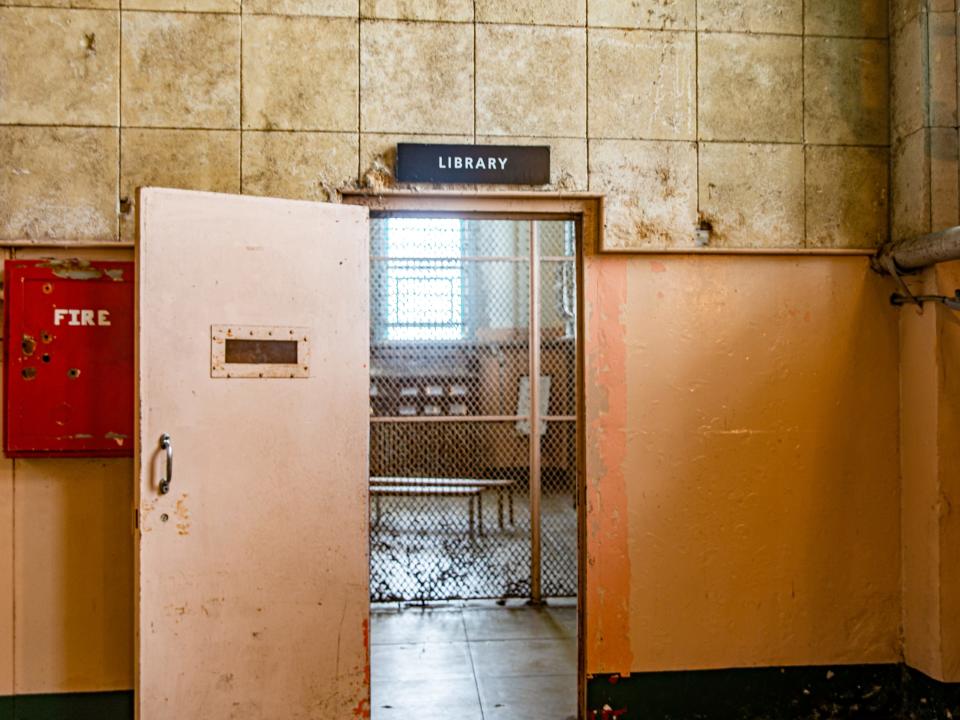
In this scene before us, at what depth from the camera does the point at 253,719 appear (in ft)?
8.32

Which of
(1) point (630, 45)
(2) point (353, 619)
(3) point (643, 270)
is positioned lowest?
(2) point (353, 619)

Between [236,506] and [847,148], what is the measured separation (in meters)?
2.87

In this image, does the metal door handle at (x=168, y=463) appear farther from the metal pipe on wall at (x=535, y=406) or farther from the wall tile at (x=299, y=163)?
the metal pipe on wall at (x=535, y=406)

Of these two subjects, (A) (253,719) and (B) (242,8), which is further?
(B) (242,8)

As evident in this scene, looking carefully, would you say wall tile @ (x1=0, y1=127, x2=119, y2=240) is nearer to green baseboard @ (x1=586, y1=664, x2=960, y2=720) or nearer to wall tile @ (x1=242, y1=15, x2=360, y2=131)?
wall tile @ (x1=242, y1=15, x2=360, y2=131)

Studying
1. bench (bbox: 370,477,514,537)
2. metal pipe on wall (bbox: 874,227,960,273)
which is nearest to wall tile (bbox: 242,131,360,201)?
metal pipe on wall (bbox: 874,227,960,273)

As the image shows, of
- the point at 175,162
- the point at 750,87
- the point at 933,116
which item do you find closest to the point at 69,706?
the point at 175,162

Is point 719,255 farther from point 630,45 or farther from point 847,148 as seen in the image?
point 630,45

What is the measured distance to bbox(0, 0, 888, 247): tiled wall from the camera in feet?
8.89

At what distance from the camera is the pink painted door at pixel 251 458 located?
245cm

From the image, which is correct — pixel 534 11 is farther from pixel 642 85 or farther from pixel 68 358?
pixel 68 358

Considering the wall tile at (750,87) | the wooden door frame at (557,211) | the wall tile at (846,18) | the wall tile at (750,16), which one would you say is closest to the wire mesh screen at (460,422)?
the wooden door frame at (557,211)

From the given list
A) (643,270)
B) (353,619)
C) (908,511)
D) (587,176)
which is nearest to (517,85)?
(587,176)

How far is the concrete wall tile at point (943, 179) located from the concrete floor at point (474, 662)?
8.46 ft
